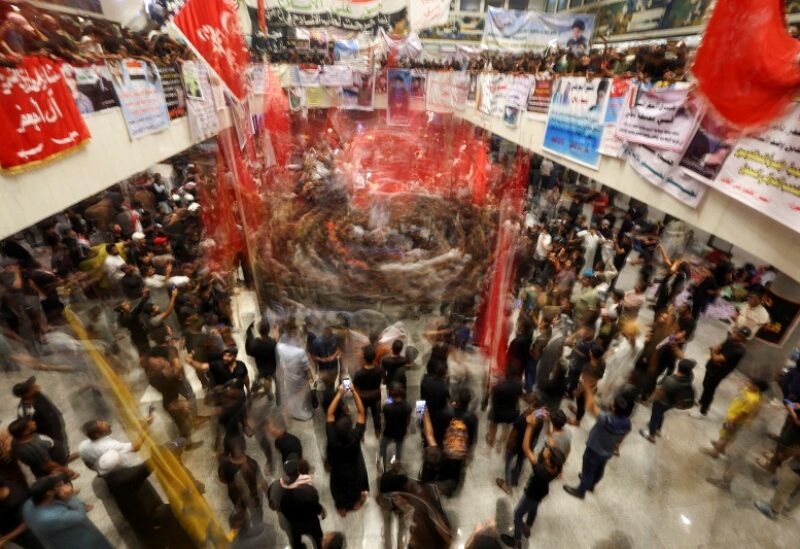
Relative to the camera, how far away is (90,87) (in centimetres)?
577

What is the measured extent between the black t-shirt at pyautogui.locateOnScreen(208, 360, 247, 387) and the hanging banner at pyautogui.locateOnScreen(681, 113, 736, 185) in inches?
223

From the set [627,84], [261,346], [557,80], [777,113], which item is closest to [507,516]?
[261,346]

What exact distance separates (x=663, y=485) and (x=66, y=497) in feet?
16.4

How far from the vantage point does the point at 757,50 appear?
3.83 metres

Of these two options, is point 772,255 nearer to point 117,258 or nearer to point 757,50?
point 757,50

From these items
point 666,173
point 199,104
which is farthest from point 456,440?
point 199,104

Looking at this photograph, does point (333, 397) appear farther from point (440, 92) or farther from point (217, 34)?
point (440, 92)

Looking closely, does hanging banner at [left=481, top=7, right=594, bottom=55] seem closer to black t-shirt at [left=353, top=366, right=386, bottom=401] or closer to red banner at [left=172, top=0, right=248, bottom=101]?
red banner at [left=172, top=0, right=248, bottom=101]

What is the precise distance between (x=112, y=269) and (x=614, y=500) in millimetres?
6506

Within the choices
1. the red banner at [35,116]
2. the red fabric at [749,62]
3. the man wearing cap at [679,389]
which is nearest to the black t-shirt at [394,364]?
the man wearing cap at [679,389]

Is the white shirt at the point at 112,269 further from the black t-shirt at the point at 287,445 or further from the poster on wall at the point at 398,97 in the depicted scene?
the poster on wall at the point at 398,97

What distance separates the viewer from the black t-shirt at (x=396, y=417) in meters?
3.47

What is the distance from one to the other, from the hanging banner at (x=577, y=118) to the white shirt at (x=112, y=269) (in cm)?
775

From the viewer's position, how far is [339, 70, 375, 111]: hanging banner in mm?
17828
